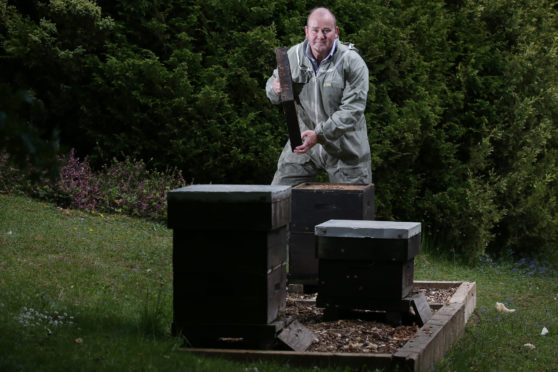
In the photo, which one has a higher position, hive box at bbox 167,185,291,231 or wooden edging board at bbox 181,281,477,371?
hive box at bbox 167,185,291,231

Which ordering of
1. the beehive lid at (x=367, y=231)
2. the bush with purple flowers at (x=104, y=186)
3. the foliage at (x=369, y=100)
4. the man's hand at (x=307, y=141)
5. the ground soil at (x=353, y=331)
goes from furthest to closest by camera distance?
1. the foliage at (x=369, y=100)
2. the bush with purple flowers at (x=104, y=186)
3. the man's hand at (x=307, y=141)
4. the beehive lid at (x=367, y=231)
5. the ground soil at (x=353, y=331)

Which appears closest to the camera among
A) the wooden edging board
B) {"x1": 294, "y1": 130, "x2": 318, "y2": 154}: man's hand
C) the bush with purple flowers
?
the wooden edging board

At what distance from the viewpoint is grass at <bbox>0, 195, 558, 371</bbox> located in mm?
4293

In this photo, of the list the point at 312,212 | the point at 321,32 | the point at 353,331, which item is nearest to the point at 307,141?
the point at 312,212

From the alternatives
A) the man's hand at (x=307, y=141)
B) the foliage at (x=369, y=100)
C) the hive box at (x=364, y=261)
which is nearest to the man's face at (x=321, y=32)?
the man's hand at (x=307, y=141)

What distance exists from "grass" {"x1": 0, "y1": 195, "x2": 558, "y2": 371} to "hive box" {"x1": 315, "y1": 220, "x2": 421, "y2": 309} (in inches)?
25.8

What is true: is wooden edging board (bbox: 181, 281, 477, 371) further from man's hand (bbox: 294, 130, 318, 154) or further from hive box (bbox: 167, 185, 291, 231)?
man's hand (bbox: 294, 130, 318, 154)

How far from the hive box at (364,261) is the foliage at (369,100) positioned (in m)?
3.80

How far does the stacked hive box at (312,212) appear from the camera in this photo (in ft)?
20.8

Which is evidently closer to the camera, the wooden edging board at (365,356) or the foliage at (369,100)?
the wooden edging board at (365,356)

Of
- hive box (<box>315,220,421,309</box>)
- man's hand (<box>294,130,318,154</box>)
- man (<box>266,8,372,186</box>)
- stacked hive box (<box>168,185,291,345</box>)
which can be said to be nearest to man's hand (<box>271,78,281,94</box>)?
man (<box>266,8,372,186</box>)

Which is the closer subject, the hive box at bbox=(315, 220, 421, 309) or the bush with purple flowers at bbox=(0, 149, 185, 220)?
the hive box at bbox=(315, 220, 421, 309)

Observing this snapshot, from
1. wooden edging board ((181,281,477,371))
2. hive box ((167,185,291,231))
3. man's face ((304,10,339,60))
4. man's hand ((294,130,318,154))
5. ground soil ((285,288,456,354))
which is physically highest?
man's face ((304,10,339,60))

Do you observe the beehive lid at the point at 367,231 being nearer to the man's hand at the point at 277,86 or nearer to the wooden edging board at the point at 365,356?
the wooden edging board at the point at 365,356
